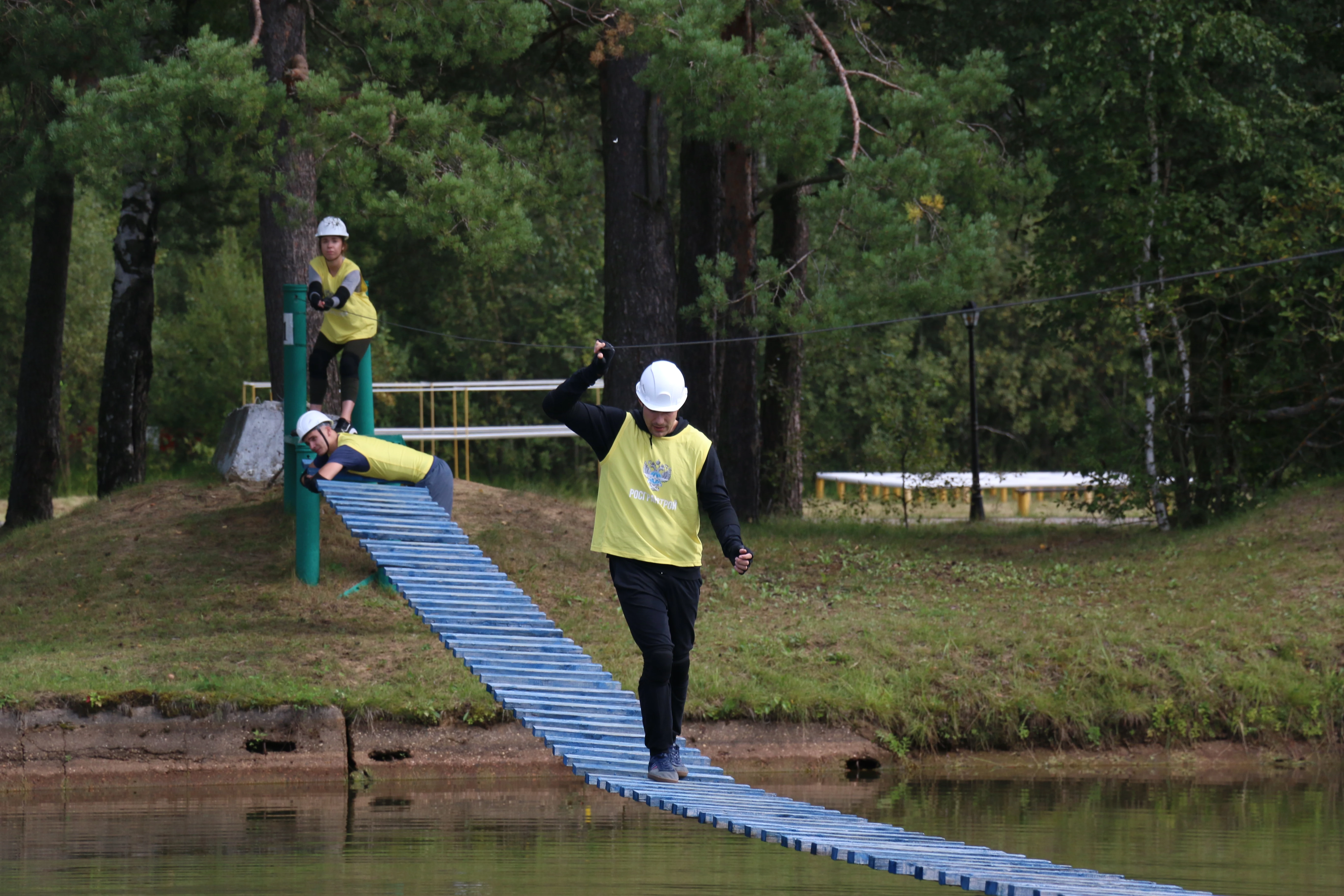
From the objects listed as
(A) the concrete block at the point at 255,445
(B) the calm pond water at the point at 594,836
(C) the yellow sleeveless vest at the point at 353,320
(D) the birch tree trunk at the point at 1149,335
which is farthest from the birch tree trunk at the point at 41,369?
(D) the birch tree trunk at the point at 1149,335

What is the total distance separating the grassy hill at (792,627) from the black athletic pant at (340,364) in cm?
163

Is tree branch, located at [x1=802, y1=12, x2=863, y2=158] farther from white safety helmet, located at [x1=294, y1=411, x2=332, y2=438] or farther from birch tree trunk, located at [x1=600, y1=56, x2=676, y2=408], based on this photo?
white safety helmet, located at [x1=294, y1=411, x2=332, y2=438]

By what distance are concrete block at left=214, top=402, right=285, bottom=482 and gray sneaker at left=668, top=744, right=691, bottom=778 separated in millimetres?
8654

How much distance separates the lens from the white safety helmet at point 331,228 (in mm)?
12164

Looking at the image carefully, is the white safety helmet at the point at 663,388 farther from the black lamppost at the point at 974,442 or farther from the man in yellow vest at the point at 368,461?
the black lamppost at the point at 974,442

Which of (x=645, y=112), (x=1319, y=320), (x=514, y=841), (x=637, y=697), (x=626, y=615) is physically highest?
(x=645, y=112)

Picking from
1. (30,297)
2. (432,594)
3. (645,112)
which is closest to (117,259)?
(30,297)

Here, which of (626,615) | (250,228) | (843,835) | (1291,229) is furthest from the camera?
(250,228)

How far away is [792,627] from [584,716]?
443 cm

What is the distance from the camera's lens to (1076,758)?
11398mm

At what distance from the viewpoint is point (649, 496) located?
7.32m

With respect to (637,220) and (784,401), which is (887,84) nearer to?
(637,220)

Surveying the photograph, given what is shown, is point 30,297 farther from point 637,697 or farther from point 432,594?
point 637,697

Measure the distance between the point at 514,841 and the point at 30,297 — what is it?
1348cm
